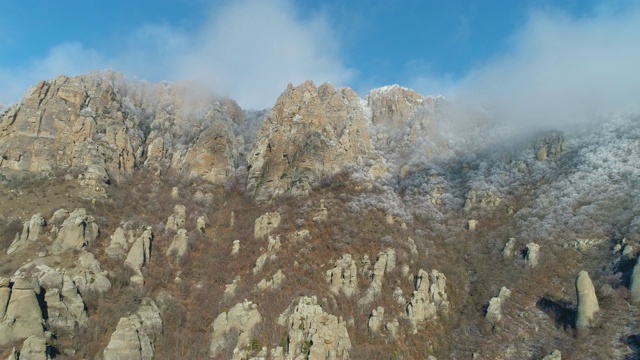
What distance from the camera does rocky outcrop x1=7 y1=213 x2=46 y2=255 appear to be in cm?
8488

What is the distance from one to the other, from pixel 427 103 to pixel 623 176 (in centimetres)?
8399

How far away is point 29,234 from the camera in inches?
3415

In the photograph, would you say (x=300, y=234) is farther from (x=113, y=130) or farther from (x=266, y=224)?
(x=113, y=130)

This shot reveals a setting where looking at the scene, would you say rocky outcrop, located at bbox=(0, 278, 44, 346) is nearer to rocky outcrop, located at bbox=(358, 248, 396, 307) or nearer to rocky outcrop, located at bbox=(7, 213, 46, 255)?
rocky outcrop, located at bbox=(7, 213, 46, 255)

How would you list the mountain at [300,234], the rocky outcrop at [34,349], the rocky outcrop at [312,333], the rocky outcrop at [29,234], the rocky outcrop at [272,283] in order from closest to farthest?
the rocky outcrop at [34,349] → the rocky outcrop at [312,333] → the mountain at [300,234] → the rocky outcrop at [29,234] → the rocky outcrop at [272,283]

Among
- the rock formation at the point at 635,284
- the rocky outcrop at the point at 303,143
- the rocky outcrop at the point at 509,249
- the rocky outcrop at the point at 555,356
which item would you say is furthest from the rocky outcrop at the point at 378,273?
the rock formation at the point at 635,284

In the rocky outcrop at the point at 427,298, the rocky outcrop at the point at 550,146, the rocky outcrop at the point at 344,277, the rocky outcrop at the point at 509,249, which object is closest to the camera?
the rocky outcrop at the point at 427,298

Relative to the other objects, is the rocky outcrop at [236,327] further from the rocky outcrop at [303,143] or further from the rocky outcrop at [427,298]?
the rocky outcrop at [303,143]

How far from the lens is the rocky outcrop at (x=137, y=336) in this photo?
70525mm

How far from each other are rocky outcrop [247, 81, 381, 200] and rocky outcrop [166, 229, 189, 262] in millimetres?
25176

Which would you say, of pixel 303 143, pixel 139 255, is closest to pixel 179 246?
pixel 139 255

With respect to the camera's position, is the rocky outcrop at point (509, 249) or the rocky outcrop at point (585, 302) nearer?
the rocky outcrop at point (585, 302)

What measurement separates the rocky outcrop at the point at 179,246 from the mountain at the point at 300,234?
29 cm

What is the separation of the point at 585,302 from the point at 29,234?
9994 cm
